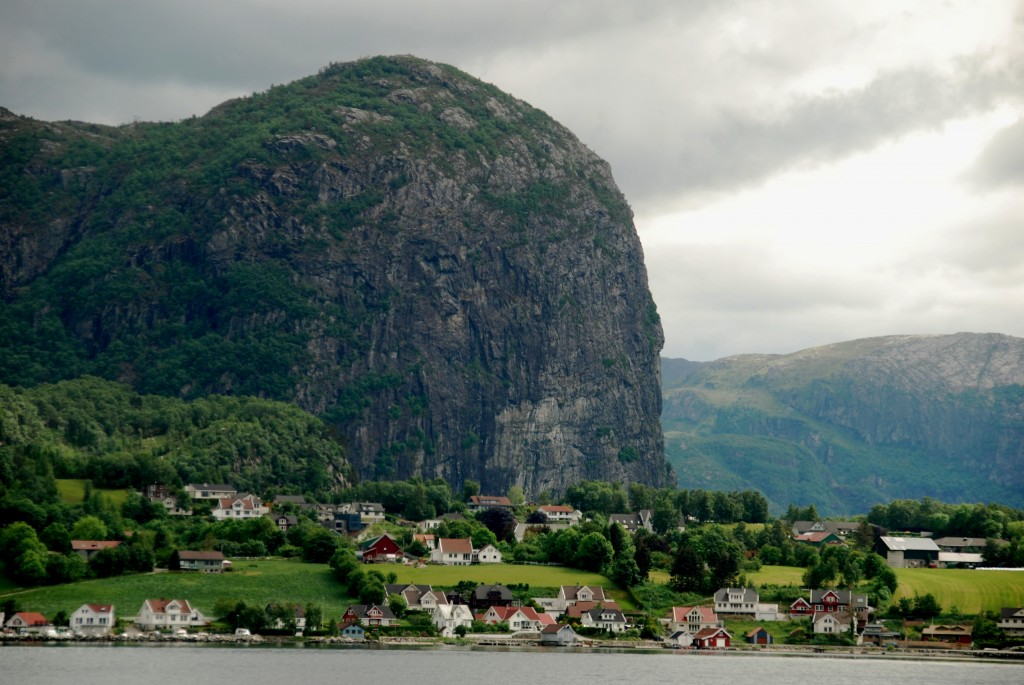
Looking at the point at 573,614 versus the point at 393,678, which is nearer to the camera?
the point at 393,678

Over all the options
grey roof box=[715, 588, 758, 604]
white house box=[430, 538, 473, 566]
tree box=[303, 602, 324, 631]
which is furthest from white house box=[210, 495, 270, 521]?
grey roof box=[715, 588, 758, 604]

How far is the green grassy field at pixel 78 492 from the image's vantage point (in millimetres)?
169500

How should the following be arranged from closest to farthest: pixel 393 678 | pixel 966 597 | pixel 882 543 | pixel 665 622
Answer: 1. pixel 393 678
2. pixel 665 622
3. pixel 966 597
4. pixel 882 543

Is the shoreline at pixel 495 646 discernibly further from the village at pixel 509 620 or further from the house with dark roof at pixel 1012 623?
the house with dark roof at pixel 1012 623

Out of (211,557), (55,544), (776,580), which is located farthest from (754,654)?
(55,544)

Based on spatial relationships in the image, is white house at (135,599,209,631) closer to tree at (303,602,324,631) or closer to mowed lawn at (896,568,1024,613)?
tree at (303,602,324,631)

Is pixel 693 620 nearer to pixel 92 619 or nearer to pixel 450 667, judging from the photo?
pixel 450 667

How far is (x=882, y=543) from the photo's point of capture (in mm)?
184375

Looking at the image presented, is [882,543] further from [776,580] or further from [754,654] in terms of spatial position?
[754,654]

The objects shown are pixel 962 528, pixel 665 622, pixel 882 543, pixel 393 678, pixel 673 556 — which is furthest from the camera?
pixel 962 528

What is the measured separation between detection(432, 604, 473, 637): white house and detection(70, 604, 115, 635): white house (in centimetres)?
2700

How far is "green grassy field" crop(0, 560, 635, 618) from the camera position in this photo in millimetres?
132038

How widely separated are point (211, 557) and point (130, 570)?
7650 mm

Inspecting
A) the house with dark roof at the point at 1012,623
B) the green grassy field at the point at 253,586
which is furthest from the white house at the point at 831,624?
the green grassy field at the point at 253,586
